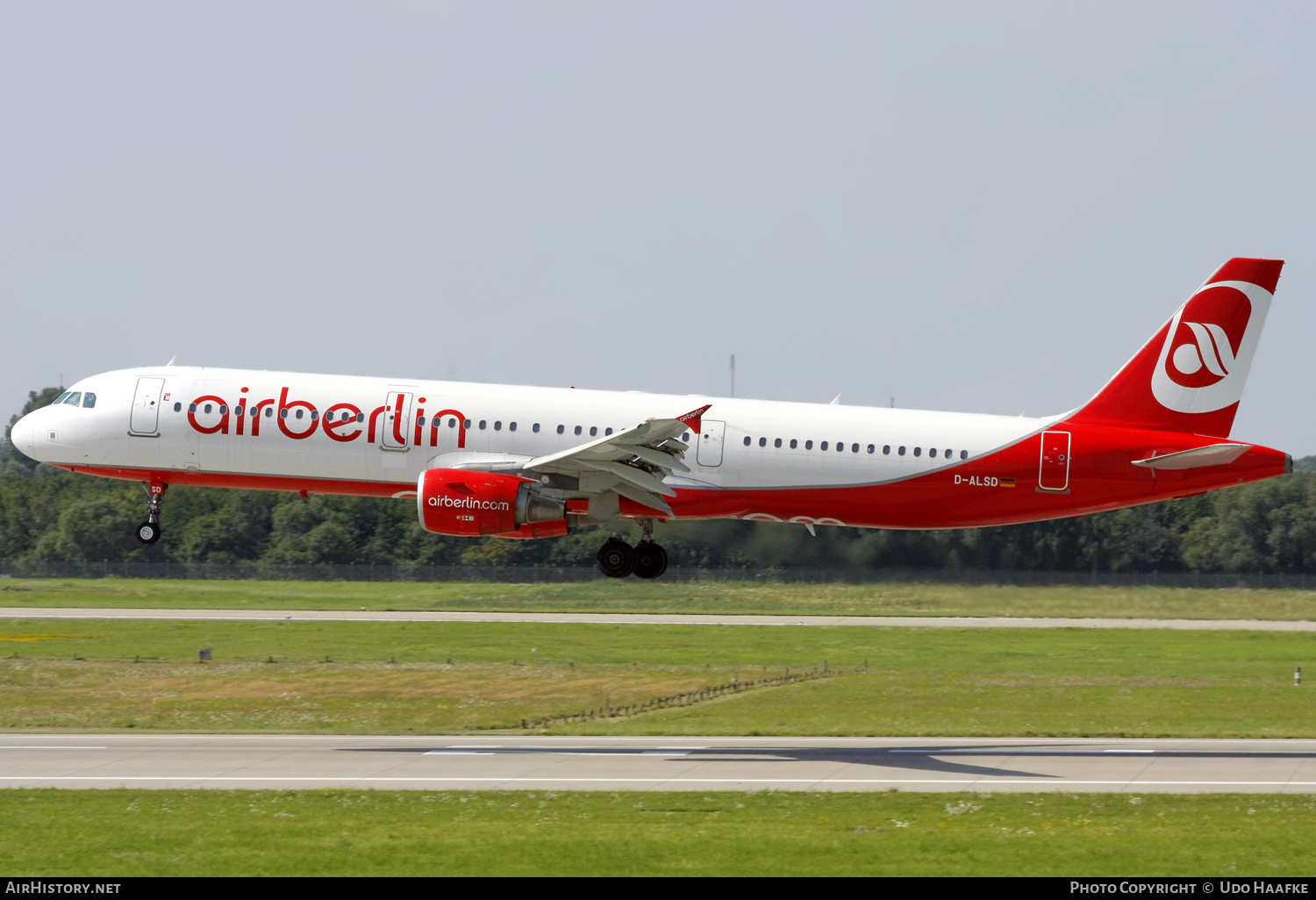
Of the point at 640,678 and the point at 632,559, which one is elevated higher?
the point at 632,559

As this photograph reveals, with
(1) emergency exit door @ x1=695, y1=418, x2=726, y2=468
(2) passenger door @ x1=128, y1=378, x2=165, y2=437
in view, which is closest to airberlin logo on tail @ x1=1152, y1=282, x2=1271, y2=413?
(1) emergency exit door @ x1=695, y1=418, x2=726, y2=468

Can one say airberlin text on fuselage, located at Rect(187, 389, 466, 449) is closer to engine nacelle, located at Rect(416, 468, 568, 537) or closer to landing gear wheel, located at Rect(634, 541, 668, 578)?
engine nacelle, located at Rect(416, 468, 568, 537)

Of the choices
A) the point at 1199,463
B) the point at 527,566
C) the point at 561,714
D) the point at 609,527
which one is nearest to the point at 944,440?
the point at 1199,463

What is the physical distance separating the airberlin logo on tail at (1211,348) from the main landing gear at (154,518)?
25.2 meters

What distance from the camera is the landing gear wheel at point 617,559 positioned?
36906 mm

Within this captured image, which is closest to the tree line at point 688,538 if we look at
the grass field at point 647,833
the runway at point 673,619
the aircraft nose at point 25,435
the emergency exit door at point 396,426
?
the runway at point 673,619

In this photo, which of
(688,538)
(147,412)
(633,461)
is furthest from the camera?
(688,538)

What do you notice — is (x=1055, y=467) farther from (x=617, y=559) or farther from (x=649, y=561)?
(x=617, y=559)

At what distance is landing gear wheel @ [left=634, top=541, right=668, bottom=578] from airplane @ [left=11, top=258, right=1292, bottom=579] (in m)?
0.05

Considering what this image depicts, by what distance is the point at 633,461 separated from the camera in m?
34.6

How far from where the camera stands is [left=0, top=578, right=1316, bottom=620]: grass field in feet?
184

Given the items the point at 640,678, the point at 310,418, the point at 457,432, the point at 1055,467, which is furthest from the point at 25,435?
the point at 1055,467

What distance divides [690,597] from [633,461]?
99.2ft

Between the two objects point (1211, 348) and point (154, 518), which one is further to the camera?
point (154, 518)
